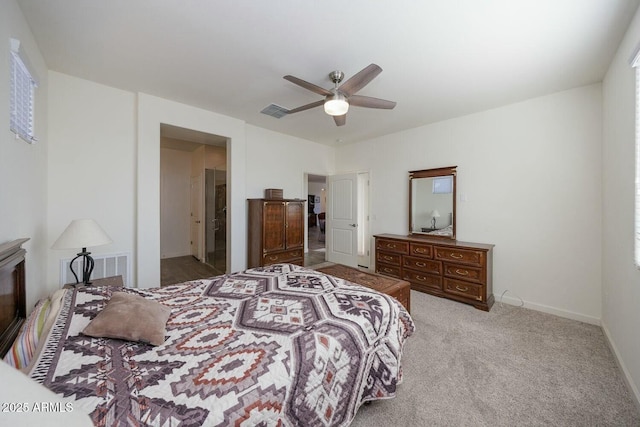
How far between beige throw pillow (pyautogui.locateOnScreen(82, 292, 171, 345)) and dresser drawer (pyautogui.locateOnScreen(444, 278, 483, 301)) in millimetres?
3277

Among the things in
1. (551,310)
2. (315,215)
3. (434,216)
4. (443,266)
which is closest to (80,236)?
(443,266)

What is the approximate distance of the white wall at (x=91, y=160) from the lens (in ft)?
8.44

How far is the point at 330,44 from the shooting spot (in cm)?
204

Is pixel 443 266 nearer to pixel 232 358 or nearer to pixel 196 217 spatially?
pixel 232 358

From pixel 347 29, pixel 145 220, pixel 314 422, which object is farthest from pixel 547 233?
pixel 145 220

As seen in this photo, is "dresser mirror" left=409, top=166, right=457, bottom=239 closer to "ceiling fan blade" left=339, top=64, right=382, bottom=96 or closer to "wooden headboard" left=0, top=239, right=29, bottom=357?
"ceiling fan blade" left=339, top=64, right=382, bottom=96

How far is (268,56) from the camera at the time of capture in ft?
7.27

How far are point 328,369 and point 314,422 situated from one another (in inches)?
8.5

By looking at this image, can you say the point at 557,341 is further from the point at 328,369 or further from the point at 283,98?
the point at 283,98

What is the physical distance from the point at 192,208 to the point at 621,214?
672 cm

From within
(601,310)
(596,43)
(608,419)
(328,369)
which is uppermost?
(596,43)

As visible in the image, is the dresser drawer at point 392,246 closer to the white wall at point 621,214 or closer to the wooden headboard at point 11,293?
the white wall at point 621,214

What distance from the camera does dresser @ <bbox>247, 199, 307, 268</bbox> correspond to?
3824 mm

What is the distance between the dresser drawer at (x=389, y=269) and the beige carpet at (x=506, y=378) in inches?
45.0
